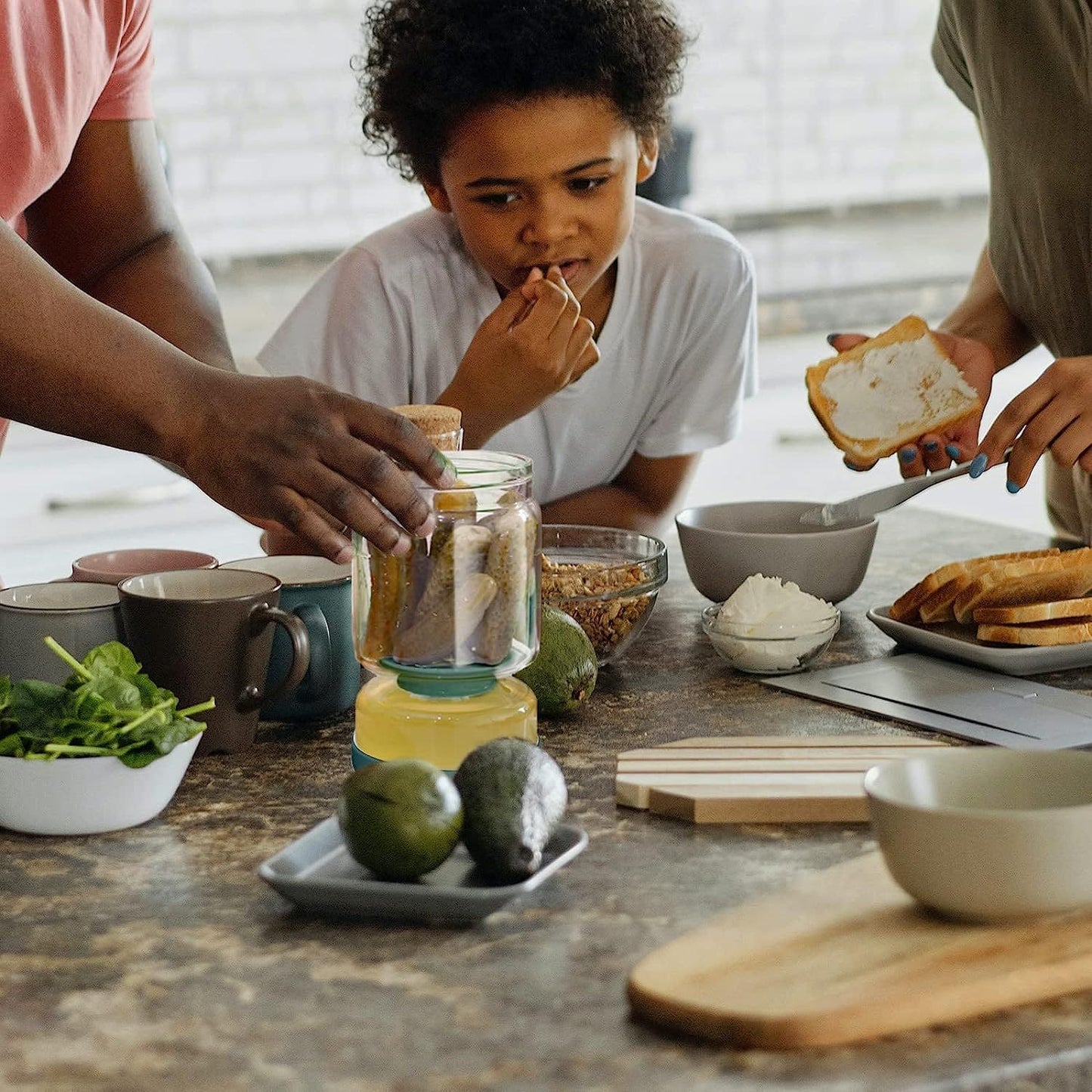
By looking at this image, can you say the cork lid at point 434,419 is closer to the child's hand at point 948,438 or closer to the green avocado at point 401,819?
the green avocado at point 401,819

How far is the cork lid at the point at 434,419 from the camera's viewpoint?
1420 millimetres

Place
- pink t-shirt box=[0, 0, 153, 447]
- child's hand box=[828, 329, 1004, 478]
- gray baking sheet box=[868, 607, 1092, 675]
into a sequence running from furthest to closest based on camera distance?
child's hand box=[828, 329, 1004, 478]
pink t-shirt box=[0, 0, 153, 447]
gray baking sheet box=[868, 607, 1092, 675]

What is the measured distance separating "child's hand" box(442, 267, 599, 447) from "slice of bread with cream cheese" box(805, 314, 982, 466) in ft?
1.02

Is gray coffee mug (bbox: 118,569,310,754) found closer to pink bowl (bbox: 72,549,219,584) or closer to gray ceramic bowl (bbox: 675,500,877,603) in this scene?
pink bowl (bbox: 72,549,219,584)

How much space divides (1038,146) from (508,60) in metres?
0.71

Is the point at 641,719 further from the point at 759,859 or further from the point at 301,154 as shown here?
the point at 301,154

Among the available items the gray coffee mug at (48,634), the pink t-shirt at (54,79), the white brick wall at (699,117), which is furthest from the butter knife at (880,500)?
the white brick wall at (699,117)

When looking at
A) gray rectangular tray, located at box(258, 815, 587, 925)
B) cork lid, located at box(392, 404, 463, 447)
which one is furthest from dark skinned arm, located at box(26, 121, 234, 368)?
gray rectangular tray, located at box(258, 815, 587, 925)

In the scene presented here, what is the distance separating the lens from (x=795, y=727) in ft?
4.48

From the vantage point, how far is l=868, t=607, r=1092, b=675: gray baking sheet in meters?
1.49

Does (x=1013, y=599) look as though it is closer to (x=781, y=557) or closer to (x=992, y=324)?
(x=781, y=557)

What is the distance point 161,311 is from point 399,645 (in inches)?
32.6

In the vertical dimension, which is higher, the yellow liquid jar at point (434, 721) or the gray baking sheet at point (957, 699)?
the yellow liquid jar at point (434, 721)

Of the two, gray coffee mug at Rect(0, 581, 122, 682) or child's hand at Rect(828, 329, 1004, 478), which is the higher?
child's hand at Rect(828, 329, 1004, 478)
